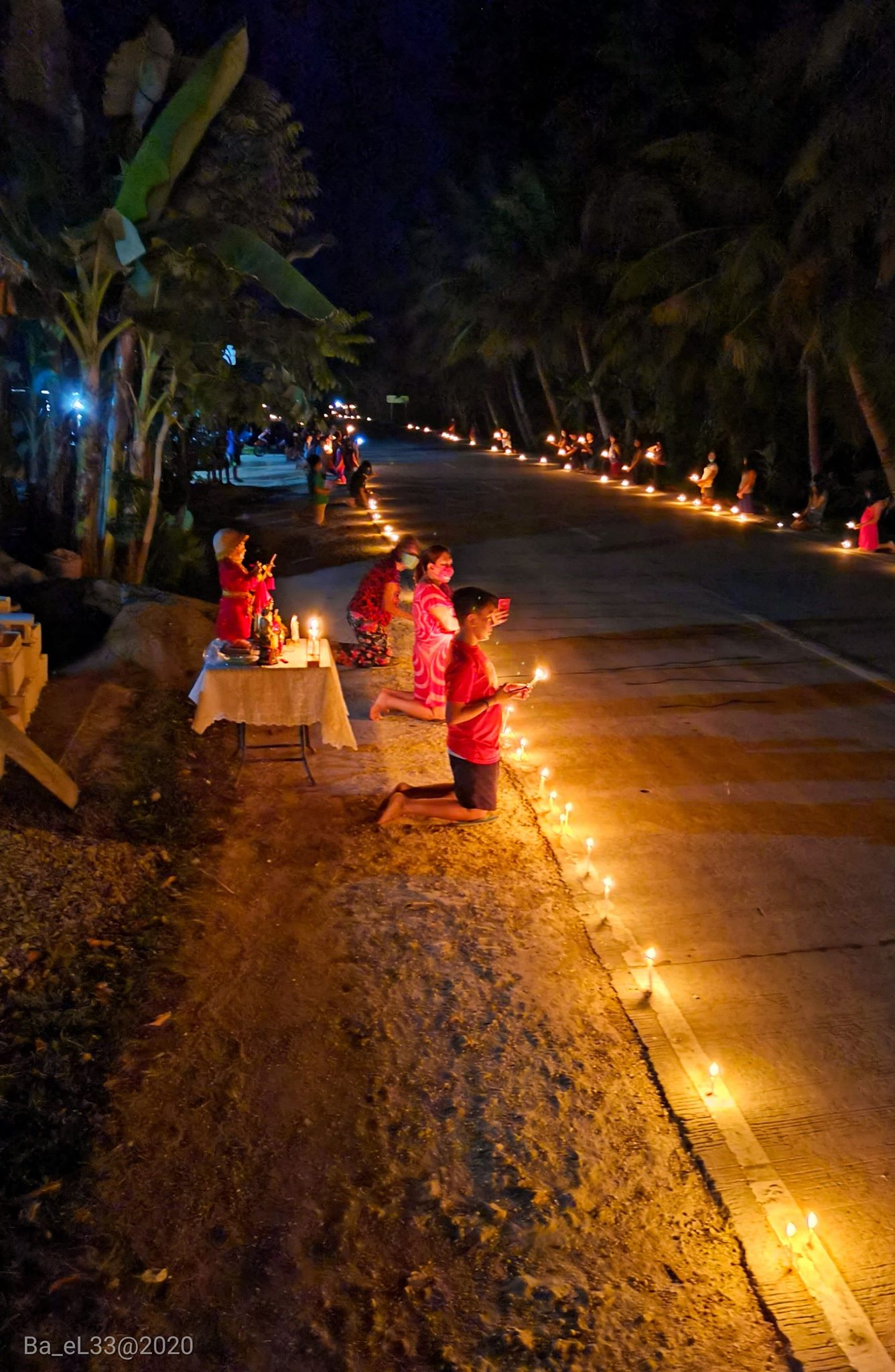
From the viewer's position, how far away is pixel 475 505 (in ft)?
99.0

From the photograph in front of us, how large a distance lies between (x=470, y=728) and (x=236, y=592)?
90.2 inches

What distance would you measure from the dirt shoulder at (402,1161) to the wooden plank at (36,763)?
46.5 inches

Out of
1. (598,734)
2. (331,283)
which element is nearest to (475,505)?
(598,734)

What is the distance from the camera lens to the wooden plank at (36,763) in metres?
6.71

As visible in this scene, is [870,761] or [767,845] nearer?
[767,845]

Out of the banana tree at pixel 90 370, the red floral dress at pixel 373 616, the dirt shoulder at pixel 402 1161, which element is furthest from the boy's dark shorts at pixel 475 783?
the banana tree at pixel 90 370

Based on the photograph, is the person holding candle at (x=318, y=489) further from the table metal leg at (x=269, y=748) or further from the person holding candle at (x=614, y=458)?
the table metal leg at (x=269, y=748)

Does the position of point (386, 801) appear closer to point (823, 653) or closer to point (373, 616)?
point (373, 616)

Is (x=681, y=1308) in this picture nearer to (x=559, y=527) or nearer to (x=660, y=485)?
(x=559, y=527)

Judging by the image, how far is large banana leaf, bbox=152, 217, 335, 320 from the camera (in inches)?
493

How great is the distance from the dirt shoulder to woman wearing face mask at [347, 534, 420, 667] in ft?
15.7

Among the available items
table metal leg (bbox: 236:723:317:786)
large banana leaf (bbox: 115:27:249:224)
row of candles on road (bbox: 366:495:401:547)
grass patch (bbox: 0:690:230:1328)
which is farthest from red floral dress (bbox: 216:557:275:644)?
row of candles on road (bbox: 366:495:401:547)

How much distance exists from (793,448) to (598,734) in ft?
82.2

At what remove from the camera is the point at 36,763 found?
274 inches
